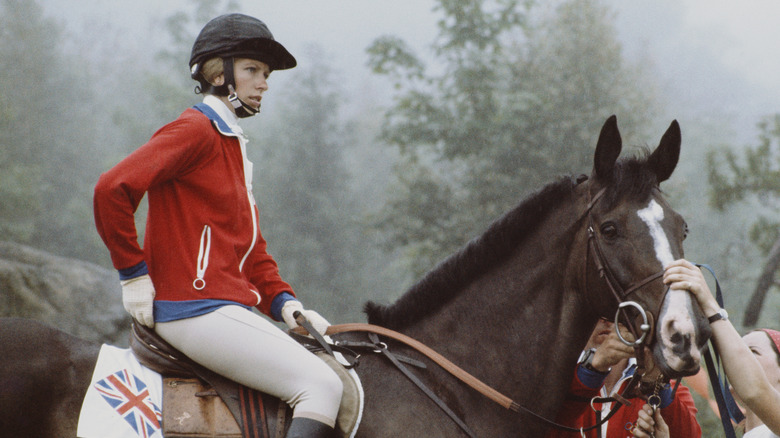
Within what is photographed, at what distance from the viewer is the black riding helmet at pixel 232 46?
2846mm

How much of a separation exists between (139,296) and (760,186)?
14.5 m

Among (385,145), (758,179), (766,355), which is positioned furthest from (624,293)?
(385,145)

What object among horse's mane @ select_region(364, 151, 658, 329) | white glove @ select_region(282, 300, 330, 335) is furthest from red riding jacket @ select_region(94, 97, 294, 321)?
horse's mane @ select_region(364, 151, 658, 329)

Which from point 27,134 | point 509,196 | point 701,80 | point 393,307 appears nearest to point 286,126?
point 27,134

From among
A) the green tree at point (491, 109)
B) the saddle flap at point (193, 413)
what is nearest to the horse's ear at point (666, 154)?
the saddle flap at point (193, 413)

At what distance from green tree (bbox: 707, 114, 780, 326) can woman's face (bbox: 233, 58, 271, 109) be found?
13.6 m

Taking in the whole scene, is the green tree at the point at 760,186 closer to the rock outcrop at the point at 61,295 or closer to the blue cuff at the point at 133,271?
the rock outcrop at the point at 61,295

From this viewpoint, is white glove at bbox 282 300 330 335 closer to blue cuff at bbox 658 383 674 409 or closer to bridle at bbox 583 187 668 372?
bridle at bbox 583 187 668 372

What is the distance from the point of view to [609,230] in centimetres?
278

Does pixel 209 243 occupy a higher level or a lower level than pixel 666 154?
lower

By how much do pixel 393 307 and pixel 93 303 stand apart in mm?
9948

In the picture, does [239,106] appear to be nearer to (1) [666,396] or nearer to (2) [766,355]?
(1) [666,396]

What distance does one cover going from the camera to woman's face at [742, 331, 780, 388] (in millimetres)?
3027

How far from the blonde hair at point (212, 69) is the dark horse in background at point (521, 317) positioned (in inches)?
51.5
